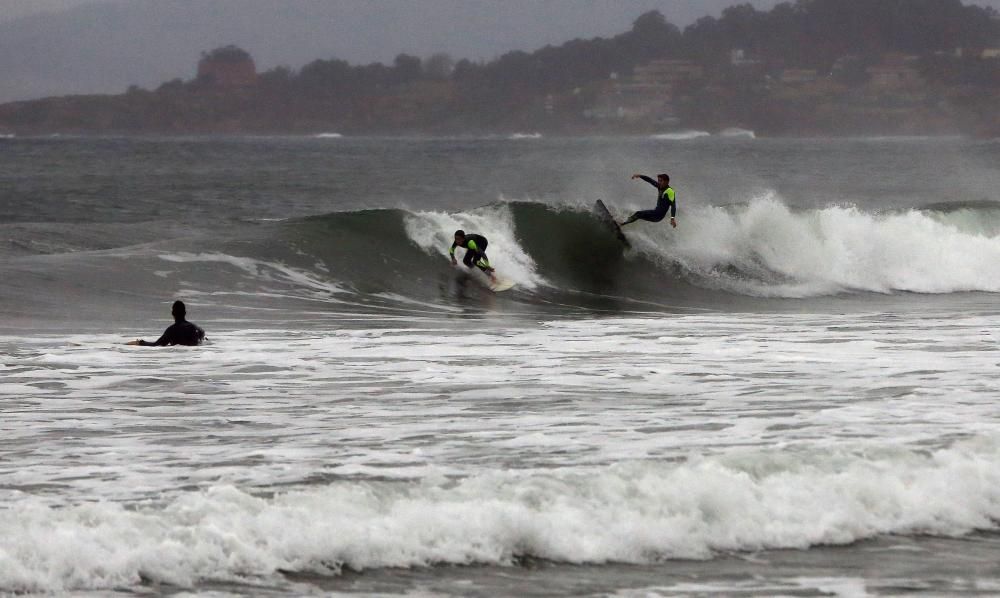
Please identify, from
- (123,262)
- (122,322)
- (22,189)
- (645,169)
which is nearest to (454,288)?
(123,262)

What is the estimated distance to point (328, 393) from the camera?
12.5 meters

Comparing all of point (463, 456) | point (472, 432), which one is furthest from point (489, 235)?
point (463, 456)

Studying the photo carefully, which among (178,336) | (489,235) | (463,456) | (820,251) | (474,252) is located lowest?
(463,456)

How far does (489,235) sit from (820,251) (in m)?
7.17

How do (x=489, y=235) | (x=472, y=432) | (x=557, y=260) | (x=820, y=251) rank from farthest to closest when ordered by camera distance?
(x=820, y=251) < (x=489, y=235) < (x=557, y=260) < (x=472, y=432)

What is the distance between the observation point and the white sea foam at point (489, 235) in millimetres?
26703

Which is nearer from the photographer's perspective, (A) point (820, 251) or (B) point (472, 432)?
(B) point (472, 432)

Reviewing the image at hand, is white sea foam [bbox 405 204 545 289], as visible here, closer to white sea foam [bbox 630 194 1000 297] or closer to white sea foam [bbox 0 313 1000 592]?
white sea foam [bbox 630 194 1000 297]

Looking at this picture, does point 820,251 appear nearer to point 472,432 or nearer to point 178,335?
point 178,335

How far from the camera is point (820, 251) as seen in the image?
29922 mm

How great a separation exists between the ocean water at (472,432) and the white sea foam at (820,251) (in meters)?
1.81

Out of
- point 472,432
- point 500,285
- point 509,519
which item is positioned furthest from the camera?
point 500,285

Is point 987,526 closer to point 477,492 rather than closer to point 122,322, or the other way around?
point 477,492

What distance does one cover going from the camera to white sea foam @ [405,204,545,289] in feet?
87.6
